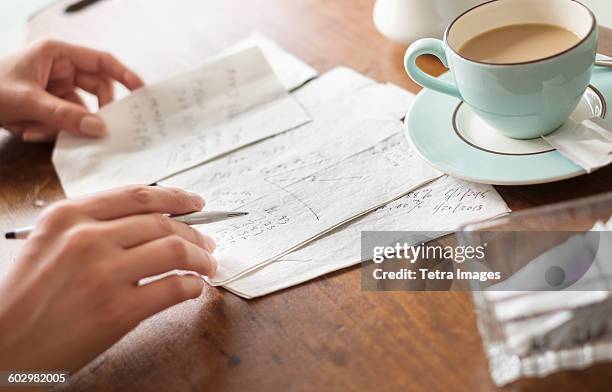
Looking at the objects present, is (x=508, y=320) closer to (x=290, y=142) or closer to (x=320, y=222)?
(x=320, y=222)

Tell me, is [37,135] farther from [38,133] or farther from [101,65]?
[101,65]

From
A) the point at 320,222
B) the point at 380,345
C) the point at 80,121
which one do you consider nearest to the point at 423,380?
the point at 380,345

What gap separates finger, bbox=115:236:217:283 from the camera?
1.97 feet

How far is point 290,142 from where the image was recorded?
2.79 feet

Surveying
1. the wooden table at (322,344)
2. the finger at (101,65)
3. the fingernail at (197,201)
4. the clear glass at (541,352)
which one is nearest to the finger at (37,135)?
the finger at (101,65)

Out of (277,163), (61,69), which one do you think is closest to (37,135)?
(61,69)

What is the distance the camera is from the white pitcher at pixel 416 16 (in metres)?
0.88

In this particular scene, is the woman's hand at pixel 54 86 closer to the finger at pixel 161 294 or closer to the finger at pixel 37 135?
the finger at pixel 37 135

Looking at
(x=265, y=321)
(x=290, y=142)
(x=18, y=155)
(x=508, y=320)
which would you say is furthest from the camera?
(x=18, y=155)

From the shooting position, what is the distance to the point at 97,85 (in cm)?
102

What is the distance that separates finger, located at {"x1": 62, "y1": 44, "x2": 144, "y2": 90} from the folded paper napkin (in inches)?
22.4

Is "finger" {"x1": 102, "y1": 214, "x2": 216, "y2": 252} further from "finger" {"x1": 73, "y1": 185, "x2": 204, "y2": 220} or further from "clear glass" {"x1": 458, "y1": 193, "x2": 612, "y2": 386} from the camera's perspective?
"clear glass" {"x1": 458, "y1": 193, "x2": 612, "y2": 386}

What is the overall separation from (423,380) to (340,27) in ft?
2.12

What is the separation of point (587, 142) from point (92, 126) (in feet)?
1.96
